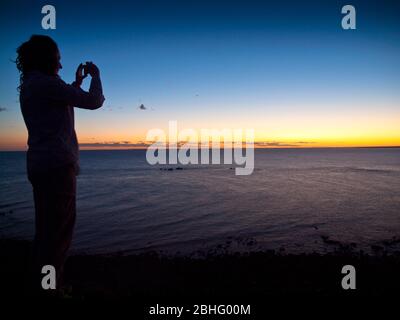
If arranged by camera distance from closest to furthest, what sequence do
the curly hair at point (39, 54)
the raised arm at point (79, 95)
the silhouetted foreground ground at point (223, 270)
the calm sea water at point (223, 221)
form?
the raised arm at point (79, 95) < the curly hair at point (39, 54) < the silhouetted foreground ground at point (223, 270) < the calm sea water at point (223, 221)

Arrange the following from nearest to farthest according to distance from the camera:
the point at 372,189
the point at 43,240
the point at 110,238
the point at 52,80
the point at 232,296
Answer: the point at 52,80 < the point at 43,240 < the point at 232,296 < the point at 110,238 < the point at 372,189

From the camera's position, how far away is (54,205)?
11.8 feet

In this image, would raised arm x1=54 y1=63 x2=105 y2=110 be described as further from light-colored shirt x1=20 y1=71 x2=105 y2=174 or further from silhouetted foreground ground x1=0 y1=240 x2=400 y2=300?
silhouetted foreground ground x1=0 y1=240 x2=400 y2=300

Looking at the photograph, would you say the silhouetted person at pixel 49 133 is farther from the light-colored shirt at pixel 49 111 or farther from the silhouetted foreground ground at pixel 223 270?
the silhouetted foreground ground at pixel 223 270

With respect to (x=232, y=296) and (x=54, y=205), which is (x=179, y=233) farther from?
(x=54, y=205)

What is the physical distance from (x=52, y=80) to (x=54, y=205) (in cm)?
156

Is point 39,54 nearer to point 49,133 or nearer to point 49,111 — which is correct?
point 49,111

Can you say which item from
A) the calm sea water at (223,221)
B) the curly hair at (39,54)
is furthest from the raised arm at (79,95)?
the calm sea water at (223,221)

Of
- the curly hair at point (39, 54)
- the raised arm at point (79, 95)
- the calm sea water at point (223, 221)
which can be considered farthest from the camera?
the calm sea water at point (223, 221)

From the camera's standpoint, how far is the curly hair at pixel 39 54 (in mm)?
3504

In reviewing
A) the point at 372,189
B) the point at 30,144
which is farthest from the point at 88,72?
the point at 372,189

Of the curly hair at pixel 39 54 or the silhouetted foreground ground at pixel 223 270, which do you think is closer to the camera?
the curly hair at pixel 39 54

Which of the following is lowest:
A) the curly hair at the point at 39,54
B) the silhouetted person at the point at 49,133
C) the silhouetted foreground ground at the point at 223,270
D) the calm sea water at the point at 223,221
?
the calm sea water at the point at 223,221

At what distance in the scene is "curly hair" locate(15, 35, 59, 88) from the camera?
11.5ft
